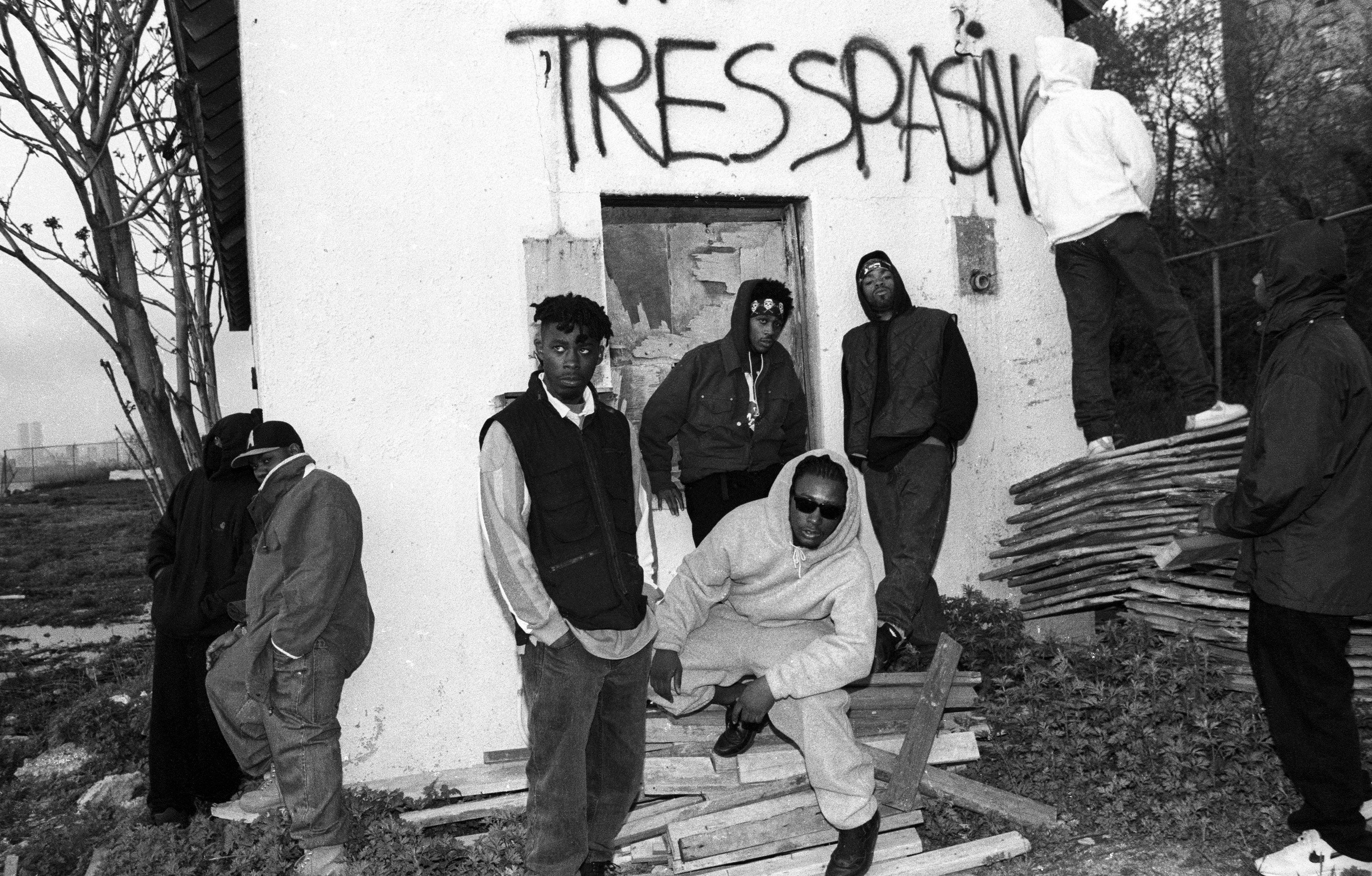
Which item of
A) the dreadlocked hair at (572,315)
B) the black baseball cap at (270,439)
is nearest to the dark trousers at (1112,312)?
the dreadlocked hair at (572,315)

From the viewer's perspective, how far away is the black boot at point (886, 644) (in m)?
4.73

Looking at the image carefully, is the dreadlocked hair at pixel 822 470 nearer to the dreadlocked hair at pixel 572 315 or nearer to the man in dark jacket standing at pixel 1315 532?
the dreadlocked hair at pixel 572 315

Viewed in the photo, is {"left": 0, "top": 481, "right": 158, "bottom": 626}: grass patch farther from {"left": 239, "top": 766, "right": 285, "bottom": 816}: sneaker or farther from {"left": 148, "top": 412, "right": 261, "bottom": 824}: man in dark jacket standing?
{"left": 239, "top": 766, "right": 285, "bottom": 816}: sneaker

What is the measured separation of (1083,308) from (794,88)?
1.94m

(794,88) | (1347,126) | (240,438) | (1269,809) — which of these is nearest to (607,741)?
(240,438)

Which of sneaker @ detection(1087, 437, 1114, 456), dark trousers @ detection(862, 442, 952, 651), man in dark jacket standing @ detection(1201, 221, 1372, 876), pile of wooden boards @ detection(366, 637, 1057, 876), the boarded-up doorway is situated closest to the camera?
man in dark jacket standing @ detection(1201, 221, 1372, 876)

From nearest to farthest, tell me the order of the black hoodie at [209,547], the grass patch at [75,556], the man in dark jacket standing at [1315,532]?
the man in dark jacket standing at [1315,532] < the black hoodie at [209,547] < the grass patch at [75,556]

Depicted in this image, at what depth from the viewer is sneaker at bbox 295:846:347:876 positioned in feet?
14.1

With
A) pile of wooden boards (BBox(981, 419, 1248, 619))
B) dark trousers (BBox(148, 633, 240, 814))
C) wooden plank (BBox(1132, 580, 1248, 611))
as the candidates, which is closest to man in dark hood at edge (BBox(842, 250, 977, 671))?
pile of wooden boards (BBox(981, 419, 1248, 619))

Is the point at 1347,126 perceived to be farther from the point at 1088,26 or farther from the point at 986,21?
the point at 986,21

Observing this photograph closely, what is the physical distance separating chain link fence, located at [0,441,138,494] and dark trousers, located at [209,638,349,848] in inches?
1207

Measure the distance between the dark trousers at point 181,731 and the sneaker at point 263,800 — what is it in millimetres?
212

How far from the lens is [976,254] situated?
6.11 metres

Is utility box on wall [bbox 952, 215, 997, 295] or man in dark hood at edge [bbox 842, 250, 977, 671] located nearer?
man in dark hood at edge [bbox 842, 250, 977, 671]
